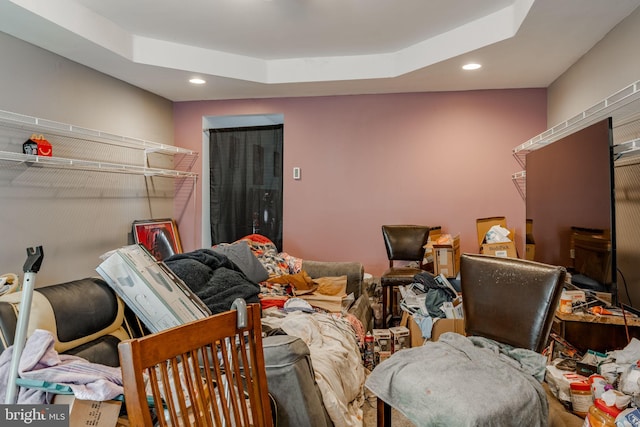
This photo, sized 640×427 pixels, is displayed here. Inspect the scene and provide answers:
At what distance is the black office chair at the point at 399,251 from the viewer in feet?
12.7

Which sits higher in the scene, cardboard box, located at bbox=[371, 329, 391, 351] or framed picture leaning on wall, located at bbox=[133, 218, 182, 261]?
framed picture leaning on wall, located at bbox=[133, 218, 182, 261]

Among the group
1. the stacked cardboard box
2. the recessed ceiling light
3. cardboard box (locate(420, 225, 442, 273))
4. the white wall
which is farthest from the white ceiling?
the stacked cardboard box

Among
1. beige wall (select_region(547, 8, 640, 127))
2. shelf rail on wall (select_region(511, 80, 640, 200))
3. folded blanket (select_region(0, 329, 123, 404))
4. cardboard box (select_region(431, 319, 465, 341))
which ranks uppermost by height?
beige wall (select_region(547, 8, 640, 127))

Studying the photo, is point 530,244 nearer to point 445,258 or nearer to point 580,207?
point 445,258

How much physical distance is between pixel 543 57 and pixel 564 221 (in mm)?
1452

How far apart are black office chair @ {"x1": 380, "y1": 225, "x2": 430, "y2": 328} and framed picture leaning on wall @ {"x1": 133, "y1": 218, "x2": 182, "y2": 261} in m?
2.32

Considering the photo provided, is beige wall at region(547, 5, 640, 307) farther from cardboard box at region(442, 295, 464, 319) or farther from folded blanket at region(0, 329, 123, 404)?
folded blanket at region(0, 329, 123, 404)

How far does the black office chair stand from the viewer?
3.86 meters

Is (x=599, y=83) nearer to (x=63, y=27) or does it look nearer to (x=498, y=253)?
(x=498, y=253)

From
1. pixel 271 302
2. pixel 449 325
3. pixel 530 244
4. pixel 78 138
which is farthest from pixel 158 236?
pixel 530 244

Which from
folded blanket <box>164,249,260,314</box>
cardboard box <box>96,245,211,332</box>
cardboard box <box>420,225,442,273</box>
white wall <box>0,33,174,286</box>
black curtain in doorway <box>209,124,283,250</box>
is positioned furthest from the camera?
black curtain in doorway <box>209,124,283,250</box>

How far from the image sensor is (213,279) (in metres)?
2.53

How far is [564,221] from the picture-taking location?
259 cm

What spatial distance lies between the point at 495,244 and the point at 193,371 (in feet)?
10.2
